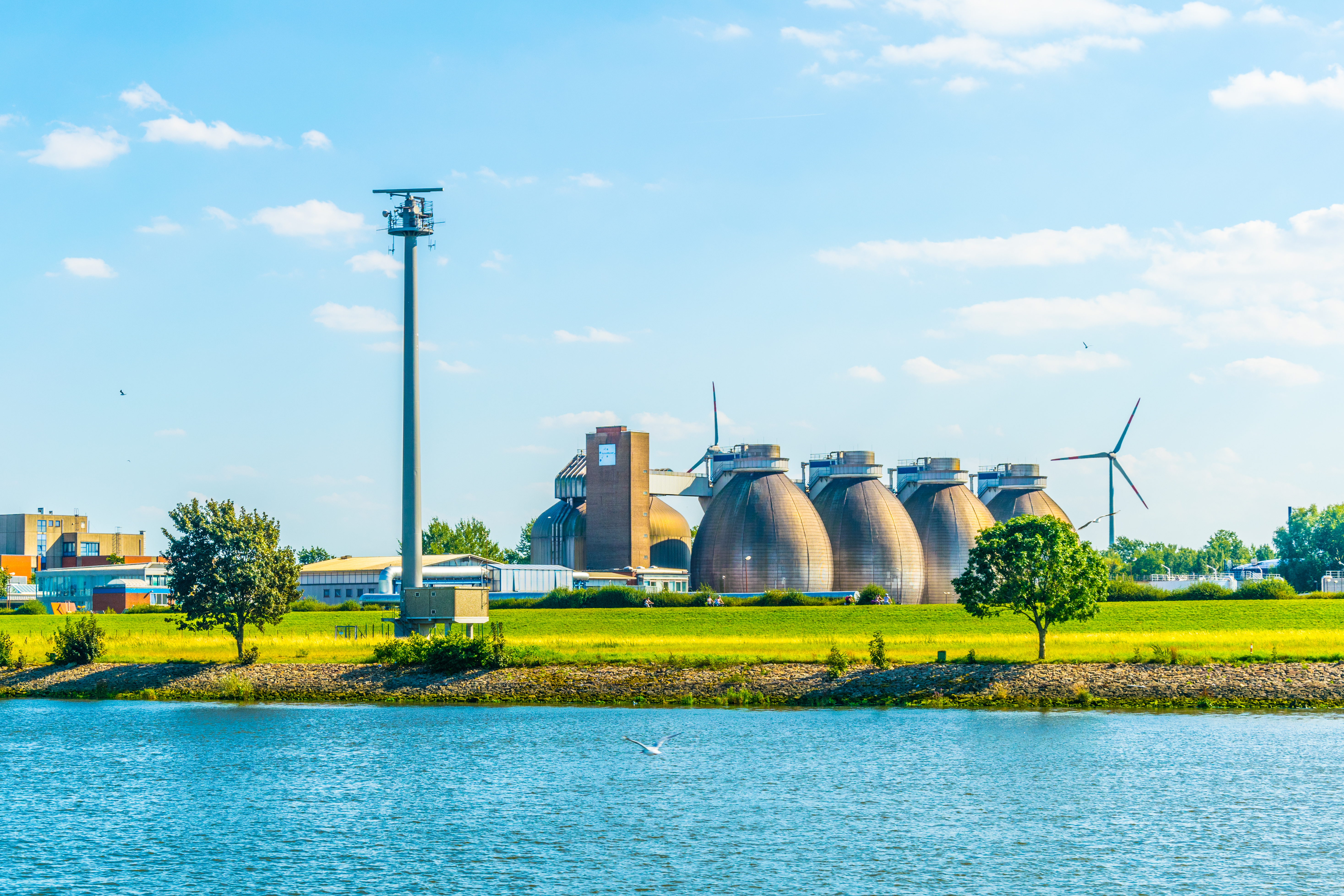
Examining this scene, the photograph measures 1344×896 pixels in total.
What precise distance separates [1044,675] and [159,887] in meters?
46.2

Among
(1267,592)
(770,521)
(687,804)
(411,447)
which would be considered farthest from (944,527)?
(687,804)

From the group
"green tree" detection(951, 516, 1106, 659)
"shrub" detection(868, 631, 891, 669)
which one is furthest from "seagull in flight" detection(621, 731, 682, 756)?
"green tree" detection(951, 516, 1106, 659)

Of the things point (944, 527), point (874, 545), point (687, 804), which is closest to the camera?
point (687, 804)

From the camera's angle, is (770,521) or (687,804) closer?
(687,804)

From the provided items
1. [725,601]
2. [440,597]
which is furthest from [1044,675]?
[725,601]

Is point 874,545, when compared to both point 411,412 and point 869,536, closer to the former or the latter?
point 869,536

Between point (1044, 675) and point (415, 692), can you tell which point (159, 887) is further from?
point (1044, 675)

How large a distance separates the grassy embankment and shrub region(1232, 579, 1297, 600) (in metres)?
4.06

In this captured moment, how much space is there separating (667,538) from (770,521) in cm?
2539

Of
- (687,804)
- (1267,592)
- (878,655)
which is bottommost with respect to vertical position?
(687,804)

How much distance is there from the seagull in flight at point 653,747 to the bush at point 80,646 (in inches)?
1688

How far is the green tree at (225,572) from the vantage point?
3152 inches

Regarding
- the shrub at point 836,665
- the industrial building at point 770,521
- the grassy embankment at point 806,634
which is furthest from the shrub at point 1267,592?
the shrub at point 836,665

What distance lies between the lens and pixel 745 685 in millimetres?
69500
